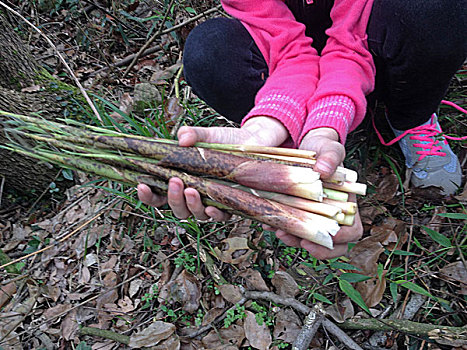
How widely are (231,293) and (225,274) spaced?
0.11m

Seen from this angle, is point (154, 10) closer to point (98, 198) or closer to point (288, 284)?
point (98, 198)

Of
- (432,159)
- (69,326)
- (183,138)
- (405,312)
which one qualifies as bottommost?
(69,326)

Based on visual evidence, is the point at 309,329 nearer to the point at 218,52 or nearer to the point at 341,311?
the point at 341,311

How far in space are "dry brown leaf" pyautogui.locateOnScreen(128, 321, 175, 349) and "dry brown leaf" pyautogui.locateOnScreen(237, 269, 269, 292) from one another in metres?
0.33

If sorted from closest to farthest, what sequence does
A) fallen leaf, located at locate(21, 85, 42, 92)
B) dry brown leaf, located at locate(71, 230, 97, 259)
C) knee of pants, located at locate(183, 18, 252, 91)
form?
knee of pants, located at locate(183, 18, 252, 91)
dry brown leaf, located at locate(71, 230, 97, 259)
fallen leaf, located at locate(21, 85, 42, 92)

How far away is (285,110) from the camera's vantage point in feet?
3.78

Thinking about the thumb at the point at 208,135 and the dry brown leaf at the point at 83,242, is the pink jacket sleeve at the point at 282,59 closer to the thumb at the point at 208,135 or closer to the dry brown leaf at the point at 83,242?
the thumb at the point at 208,135

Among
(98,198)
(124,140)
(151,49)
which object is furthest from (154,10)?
(124,140)

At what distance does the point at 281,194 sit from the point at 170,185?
1.01ft

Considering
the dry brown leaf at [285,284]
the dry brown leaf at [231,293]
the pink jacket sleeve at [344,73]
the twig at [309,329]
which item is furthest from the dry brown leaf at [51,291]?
the pink jacket sleeve at [344,73]

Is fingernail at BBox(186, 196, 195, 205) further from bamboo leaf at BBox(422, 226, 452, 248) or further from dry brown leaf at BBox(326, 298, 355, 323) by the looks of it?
bamboo leaf at BBox(422, 226, 452, 248)

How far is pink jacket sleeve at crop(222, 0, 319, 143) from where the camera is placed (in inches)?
46.0

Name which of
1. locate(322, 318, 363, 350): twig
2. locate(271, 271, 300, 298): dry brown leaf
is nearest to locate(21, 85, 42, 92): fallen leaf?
locate(271, 271, 300, 298): dry brown leaf

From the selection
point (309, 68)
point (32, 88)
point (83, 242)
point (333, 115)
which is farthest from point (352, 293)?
point (32, 88)
